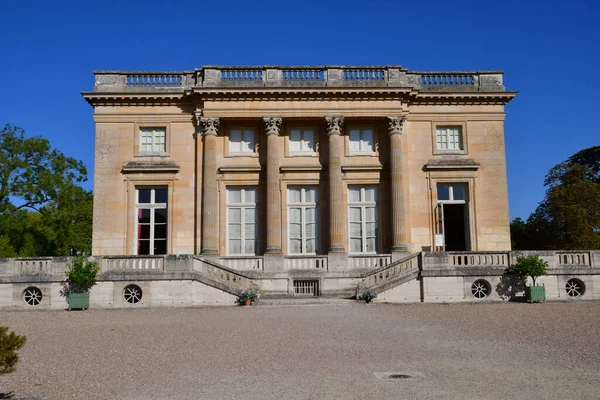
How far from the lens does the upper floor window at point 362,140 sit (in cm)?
2566

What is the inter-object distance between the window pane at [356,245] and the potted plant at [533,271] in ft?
22.6

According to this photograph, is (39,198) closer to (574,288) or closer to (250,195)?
(250,195)

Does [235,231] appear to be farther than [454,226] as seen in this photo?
No

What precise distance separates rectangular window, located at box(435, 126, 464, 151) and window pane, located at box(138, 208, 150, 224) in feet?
43.0

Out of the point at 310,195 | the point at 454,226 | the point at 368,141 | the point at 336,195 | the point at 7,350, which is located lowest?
the point at 7,350

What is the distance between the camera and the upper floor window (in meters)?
25.7

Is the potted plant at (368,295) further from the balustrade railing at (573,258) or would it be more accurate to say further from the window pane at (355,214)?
the balustrade railing at (573,258)

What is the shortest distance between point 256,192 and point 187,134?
3.95 meters

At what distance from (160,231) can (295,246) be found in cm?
585

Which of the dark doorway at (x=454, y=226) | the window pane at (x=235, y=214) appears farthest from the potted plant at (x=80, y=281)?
the dark doorway at (x=454, y=226)

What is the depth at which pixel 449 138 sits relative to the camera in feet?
85.6

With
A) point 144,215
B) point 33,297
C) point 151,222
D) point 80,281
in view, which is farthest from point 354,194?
point 33,297

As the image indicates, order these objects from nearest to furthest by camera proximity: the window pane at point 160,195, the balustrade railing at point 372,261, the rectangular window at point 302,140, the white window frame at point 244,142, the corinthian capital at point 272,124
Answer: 1. the balustrade railing at point 372,261
2. the corinthian capital at point 272,124
3. the window pane at point 160,195
4. the white window frame at point 244,142
5. the rectangular window at point 302,140

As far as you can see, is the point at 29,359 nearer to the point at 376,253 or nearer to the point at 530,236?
the point at 376,253
